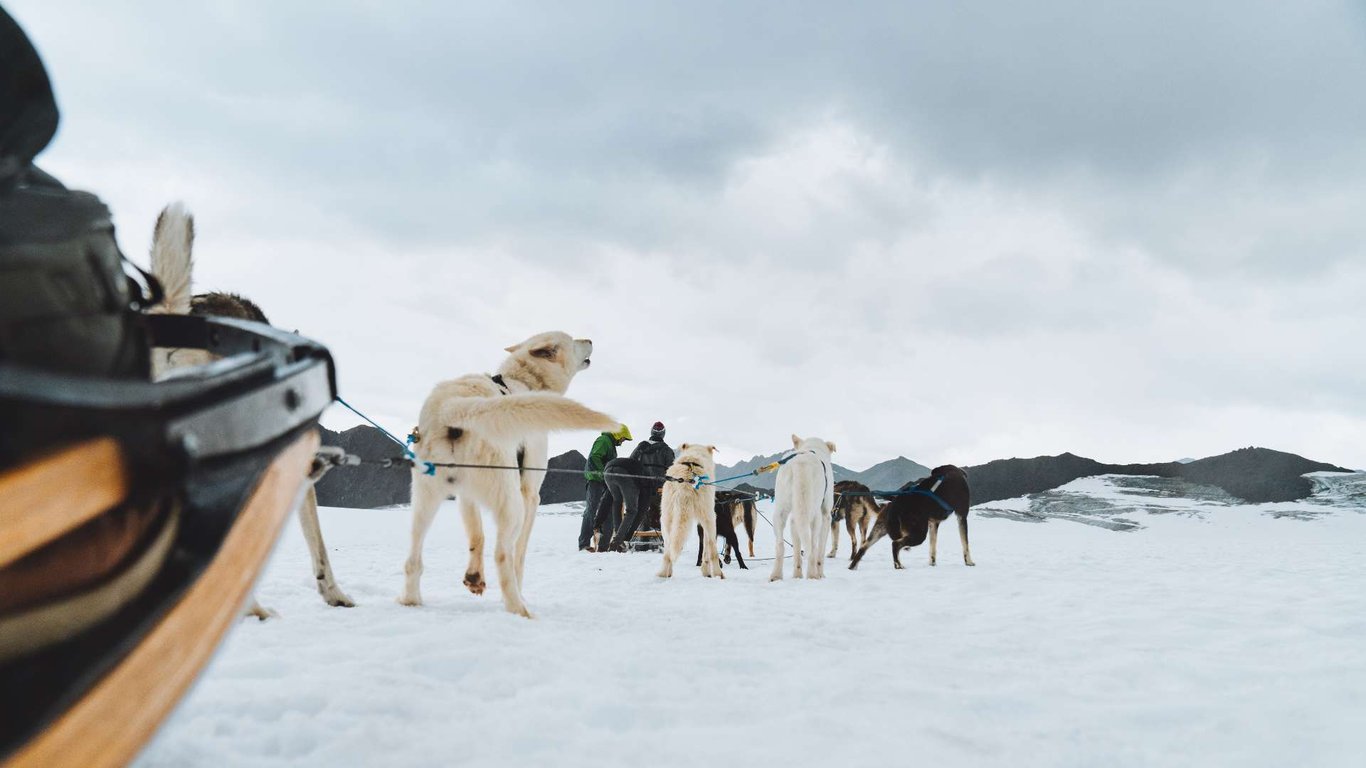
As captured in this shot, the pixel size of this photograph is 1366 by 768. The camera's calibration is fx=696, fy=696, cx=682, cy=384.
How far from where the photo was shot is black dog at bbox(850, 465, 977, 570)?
8.95 meters

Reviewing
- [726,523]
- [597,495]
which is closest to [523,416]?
[726,523]

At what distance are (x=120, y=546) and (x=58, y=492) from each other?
15 cm

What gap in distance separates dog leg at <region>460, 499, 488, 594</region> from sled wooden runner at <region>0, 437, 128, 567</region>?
3813mm

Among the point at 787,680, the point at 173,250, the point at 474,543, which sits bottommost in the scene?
the point at 787,680

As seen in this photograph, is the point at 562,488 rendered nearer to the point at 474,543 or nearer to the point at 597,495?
the point at 597,495

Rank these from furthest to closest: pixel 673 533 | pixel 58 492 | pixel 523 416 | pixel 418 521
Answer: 1. pixel 673 533
2. pixel 418 521
3. pixel 523 416
4. pixel 58 492

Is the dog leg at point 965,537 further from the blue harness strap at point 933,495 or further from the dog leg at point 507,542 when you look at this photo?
the dog leg at point 507,542

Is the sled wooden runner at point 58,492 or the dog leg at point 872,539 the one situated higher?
the sled wooden runner at point 58,492

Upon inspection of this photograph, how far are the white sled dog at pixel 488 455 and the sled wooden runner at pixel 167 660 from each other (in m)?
1.93

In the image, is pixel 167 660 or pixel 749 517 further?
pixel 749 517

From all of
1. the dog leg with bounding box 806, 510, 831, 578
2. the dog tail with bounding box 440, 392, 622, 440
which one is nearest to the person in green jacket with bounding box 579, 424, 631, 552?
the dog leg with bounding box 806, 510, 831, 578

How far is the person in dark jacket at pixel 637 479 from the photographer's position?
34.2 ft

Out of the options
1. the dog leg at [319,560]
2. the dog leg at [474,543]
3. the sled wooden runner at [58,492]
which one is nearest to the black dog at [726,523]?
the dog leg at [474,543]

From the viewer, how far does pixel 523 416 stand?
3.46 meters
